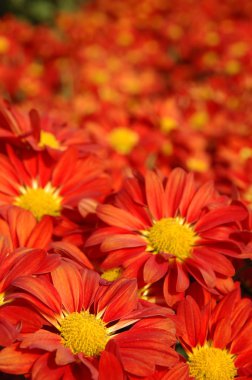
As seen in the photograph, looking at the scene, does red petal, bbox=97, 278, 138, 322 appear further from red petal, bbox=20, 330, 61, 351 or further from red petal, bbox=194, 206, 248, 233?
red petal, bbox=194, 206, 248, 233

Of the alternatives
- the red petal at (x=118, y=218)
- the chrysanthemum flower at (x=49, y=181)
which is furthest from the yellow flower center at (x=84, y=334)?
the chrysanthemum flower at (x=49, y=181)

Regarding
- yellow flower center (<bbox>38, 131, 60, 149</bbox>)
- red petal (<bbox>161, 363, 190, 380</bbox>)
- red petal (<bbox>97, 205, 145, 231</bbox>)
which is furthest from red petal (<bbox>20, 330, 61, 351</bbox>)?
yellow flower center (<bbox>38, 131, 60, 149</bbox>)

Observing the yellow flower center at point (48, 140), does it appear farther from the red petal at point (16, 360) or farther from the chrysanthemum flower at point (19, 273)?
the red petal at point (16, 360)

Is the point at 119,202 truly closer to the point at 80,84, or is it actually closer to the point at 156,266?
the point at 156,266

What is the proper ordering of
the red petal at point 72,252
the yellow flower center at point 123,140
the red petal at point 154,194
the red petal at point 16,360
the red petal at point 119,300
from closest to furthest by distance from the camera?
1. the red petal at point 16,360
2. the red petal at point 119,300
3. the red petal at point 72,252
4. the red petal at point 154,194
5. the yellow flower center at point 123,140

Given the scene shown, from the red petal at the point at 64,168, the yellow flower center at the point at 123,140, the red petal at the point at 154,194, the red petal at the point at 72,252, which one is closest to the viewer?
the red petal at the point at 72,252

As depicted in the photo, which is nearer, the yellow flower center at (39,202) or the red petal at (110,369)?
the red petal at (110,369)
